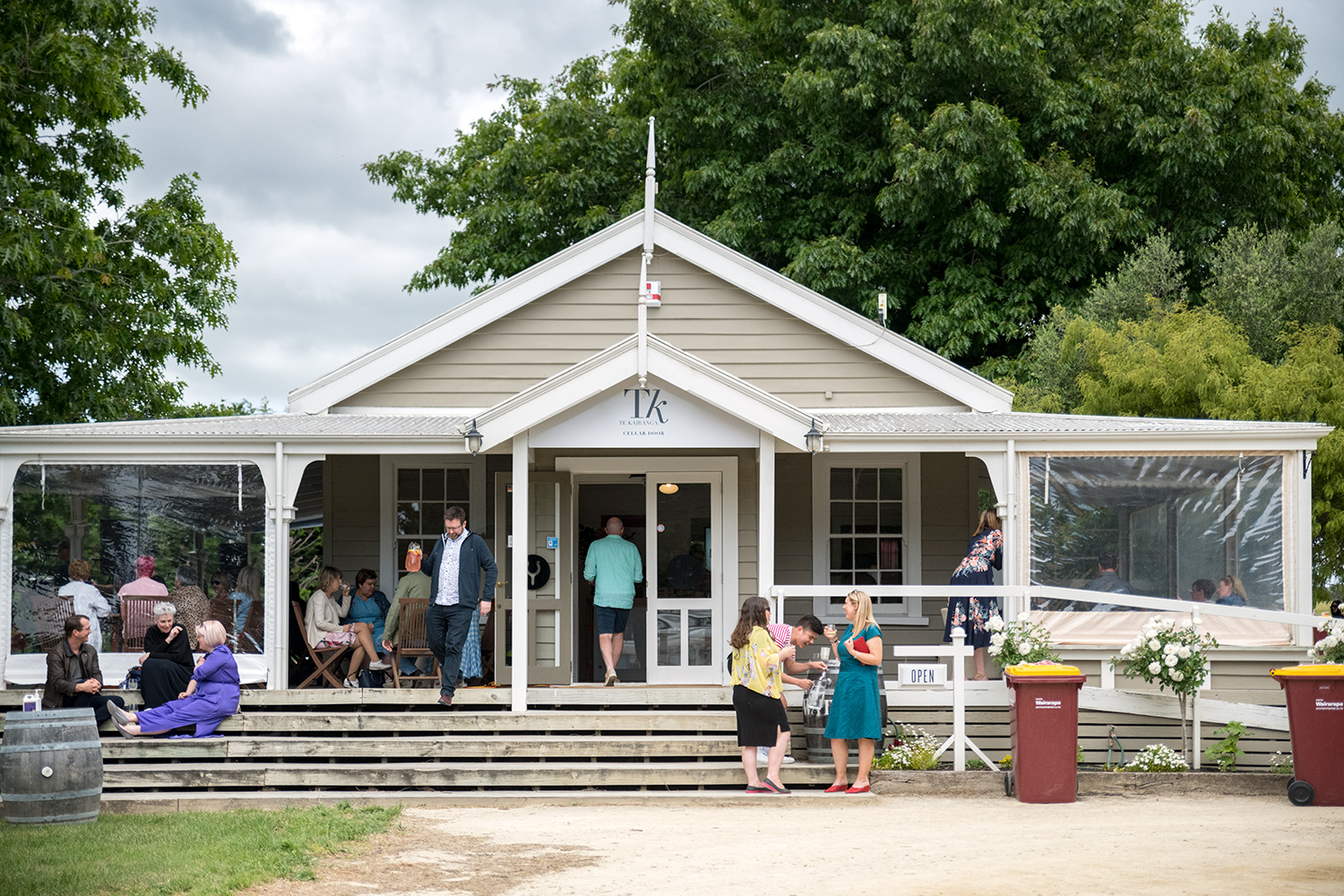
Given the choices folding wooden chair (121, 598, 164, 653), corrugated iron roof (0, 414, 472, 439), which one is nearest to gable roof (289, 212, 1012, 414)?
corrugated iron roof (0, 414, 472, 439)

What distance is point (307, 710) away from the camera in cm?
1123

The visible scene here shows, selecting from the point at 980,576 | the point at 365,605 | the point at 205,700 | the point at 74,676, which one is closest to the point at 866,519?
the point at 980,576

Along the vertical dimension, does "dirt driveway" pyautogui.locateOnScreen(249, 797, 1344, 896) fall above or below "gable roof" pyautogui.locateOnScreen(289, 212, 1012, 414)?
below

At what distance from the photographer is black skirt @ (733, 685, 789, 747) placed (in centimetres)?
979

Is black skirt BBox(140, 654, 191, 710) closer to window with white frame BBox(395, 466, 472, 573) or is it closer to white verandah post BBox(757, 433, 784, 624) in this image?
window with white frame BBox(395, 466, 472, 573)

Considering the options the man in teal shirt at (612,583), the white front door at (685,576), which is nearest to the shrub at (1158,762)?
the white front door at (685,576)

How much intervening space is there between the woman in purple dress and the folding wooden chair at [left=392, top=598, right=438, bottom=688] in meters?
1.73

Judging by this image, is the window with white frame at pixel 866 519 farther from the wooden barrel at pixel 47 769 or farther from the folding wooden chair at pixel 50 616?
the wooden barrel at pixel 47 769

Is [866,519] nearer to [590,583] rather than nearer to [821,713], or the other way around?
[590,583]

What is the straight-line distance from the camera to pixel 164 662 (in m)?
10.5

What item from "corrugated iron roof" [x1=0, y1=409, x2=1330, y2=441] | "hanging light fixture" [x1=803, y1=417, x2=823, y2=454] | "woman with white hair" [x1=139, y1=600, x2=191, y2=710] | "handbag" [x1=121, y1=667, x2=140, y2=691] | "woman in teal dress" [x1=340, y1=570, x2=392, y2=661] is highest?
"corrugated iron roof" [x1=0, y1=409, x2=1330, y2=441]

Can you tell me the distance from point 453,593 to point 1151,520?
634 cm

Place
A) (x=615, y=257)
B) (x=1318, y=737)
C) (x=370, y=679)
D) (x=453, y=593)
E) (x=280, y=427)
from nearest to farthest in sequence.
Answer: (x=1318, y=737) < (x=453, y=593) < (x=370, y=679) < (x=280, y=427) < (x=615, y=257)

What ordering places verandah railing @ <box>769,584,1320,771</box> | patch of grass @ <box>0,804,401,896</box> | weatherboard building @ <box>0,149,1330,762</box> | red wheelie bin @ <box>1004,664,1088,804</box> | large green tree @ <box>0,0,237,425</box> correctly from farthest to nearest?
1. large green tree @ <box>0,0,237,425</box>
2. weatherboard building @ <box>0,149,1330,762</box>
3. verandah railing @ <box>769,584,1320,771</box>
4. red wheelie bin @ <box>1004,664,1088,804</box>
5. patch of grass @ <box>0,804,401,896</box>
